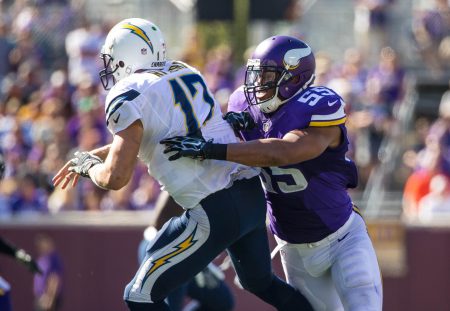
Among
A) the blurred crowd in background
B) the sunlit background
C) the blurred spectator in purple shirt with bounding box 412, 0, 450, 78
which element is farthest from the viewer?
the blurred spectator in purple shirt with bounding box 412, 0, 450, 78

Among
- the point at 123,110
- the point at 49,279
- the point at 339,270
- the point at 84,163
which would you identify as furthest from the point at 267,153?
the point at 49,279

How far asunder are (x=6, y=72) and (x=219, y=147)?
8692 mm

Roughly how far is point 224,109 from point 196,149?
4.44 meters

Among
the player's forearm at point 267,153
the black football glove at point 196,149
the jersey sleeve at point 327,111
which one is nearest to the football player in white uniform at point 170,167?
the black football glove at point 196,149

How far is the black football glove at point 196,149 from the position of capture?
4.93 meters

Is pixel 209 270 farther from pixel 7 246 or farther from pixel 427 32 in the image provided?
pixel 427 32

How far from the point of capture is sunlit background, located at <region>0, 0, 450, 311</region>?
931cm

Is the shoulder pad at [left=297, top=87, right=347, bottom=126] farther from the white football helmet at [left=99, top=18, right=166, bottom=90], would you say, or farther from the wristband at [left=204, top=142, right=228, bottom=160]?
the white football helmet at [left=99, top=18, right=166, bottom=90]

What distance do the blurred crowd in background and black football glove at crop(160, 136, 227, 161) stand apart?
15.9 ft

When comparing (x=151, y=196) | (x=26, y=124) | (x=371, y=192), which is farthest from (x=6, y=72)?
(x=371, y=192)

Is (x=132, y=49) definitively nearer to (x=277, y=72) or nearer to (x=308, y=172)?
(x=277, y=72)

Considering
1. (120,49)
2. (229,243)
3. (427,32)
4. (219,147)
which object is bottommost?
(427,32)

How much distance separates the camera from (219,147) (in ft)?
16.2

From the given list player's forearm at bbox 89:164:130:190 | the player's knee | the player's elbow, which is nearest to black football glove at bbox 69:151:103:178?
player's forearm at bbox 89:164:130:190
